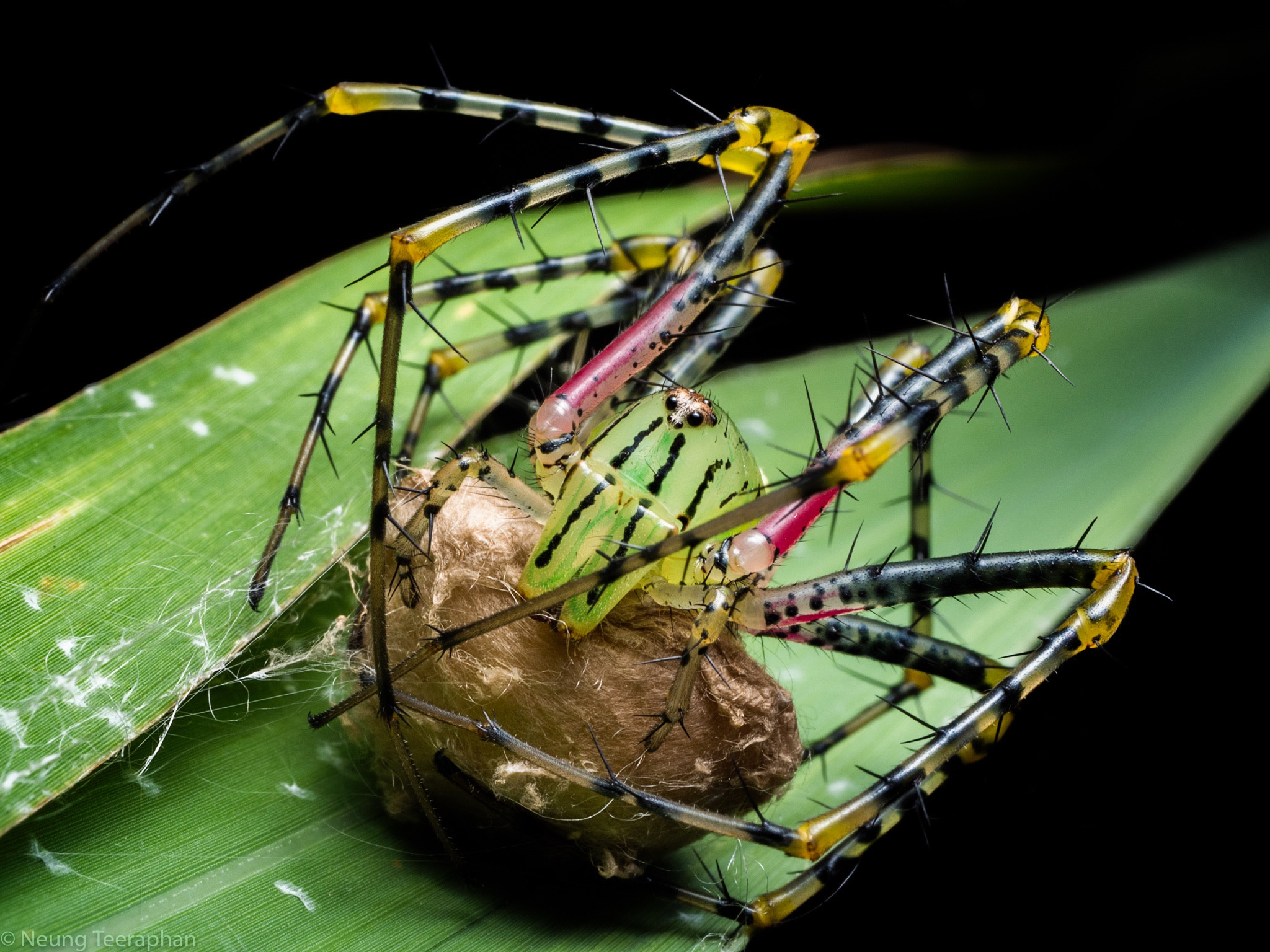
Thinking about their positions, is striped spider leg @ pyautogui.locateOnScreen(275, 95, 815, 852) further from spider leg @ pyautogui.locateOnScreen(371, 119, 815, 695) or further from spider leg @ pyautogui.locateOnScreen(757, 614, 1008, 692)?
spider leg @ pyautogui.locateOnScreen(757, 614, 1008, 692)

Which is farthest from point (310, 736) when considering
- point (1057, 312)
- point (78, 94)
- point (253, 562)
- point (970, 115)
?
point (970, 115)

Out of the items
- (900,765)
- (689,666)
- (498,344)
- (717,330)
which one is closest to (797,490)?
(689,666)

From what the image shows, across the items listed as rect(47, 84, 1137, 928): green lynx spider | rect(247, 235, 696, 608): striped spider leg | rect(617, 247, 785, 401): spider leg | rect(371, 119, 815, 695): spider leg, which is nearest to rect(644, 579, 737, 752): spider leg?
rect(47, 84, 1137, 928): green lynx spider

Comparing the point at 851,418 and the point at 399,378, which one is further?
the point at 399,378

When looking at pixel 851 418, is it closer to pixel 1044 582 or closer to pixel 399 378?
pixel 1044 582

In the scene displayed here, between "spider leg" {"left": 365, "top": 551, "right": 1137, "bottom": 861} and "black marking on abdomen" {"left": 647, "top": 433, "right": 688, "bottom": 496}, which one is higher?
"black marking on abdomen" {"left": 647, "top": 433, "right": 688, "bottom": 496}

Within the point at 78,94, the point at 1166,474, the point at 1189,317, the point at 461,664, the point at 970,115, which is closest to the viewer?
the point at 461,664

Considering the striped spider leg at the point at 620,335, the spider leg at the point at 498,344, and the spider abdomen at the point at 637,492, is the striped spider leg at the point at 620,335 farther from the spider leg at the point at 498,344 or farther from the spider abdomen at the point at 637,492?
the spider leg at the point at 498,344
